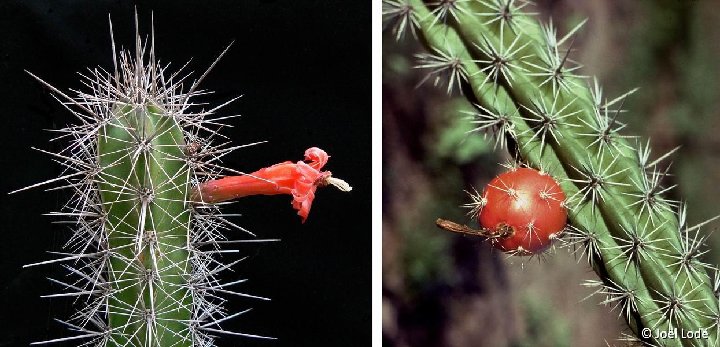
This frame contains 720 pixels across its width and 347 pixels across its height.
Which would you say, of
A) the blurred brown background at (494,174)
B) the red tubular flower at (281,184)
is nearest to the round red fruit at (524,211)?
the blurred brown background at (494,174)

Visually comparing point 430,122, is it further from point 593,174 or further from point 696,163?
point 696,163

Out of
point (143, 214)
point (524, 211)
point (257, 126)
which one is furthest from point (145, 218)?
point (524, 211)

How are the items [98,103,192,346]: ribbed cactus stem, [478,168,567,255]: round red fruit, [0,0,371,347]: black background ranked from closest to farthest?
[98,103,192,346]: ribbed cactus stem < [478,168,567,255]: round red fruit < [0,0,371,347]: black background

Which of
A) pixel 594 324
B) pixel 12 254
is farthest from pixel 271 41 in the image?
pixel 594 324

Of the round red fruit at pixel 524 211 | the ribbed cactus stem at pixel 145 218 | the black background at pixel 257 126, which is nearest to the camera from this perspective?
the ribbed cactus stem at pixel 145 218

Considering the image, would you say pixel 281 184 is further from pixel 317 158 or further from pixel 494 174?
→ pixel 494 174

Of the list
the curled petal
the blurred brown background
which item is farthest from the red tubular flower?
the blurred brown background

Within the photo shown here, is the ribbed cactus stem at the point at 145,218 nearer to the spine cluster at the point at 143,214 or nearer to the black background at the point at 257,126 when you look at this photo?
the spine cluster at the point at 143,214

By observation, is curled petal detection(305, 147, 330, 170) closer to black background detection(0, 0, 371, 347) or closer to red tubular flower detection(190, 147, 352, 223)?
red tubular flower detection(190, 147, 352, 223)
